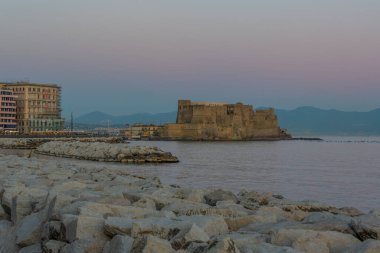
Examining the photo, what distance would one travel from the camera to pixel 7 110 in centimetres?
8675

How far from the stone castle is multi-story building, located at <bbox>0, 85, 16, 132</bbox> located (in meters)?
28.1

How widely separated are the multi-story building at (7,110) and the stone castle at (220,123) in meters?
28.1

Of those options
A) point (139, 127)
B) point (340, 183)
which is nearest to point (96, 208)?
point (340, 183)

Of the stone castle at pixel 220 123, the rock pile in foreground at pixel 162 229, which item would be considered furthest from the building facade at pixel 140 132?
the rock pile in foreground at pixel 162 229

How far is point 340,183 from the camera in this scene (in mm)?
20250

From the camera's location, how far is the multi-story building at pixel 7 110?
281 feet

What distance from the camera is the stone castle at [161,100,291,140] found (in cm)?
9538

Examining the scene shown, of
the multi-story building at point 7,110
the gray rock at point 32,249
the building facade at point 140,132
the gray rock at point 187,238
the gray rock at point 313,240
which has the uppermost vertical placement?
the multi-story building at point 7,110

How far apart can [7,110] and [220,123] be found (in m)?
40.4

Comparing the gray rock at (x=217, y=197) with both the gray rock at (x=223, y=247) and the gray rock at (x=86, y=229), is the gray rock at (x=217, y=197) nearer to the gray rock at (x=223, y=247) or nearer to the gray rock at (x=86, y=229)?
the gray rock at (x=86, y=229)

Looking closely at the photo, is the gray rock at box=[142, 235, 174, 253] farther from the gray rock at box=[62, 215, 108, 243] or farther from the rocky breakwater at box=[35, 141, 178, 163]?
the rocky breakwater at box=[35, 141, 178, 163]

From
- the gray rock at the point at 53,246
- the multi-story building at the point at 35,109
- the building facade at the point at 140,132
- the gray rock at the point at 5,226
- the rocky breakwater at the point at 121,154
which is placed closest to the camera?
the gray rock at the point at 53,246

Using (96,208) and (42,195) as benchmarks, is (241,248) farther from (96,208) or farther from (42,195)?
(42,195)

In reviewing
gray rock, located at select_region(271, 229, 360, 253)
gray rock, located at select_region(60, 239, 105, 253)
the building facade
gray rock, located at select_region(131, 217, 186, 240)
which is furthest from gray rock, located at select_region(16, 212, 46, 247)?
the building facade
